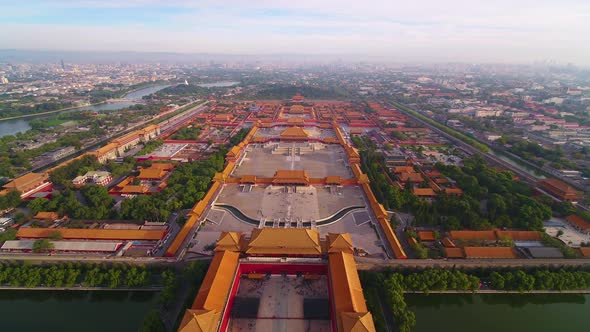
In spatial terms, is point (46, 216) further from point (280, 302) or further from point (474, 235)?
point (474, 235)

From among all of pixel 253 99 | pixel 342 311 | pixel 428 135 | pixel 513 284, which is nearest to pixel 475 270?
pixel 513 284

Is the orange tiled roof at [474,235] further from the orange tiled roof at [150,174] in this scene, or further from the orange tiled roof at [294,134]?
the orange tiled roof at [150,174]

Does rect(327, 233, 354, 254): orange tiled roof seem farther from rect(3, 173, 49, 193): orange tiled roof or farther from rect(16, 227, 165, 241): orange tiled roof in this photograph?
rect(3, 173, 49, 193): orange tiled roof

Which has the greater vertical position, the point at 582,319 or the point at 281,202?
the point at 281,202

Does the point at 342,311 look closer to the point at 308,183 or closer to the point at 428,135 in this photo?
the point at 308,183

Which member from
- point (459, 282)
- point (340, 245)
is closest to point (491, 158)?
point (459, 282)

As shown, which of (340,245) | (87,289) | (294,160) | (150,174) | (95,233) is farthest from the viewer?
(294,160)
